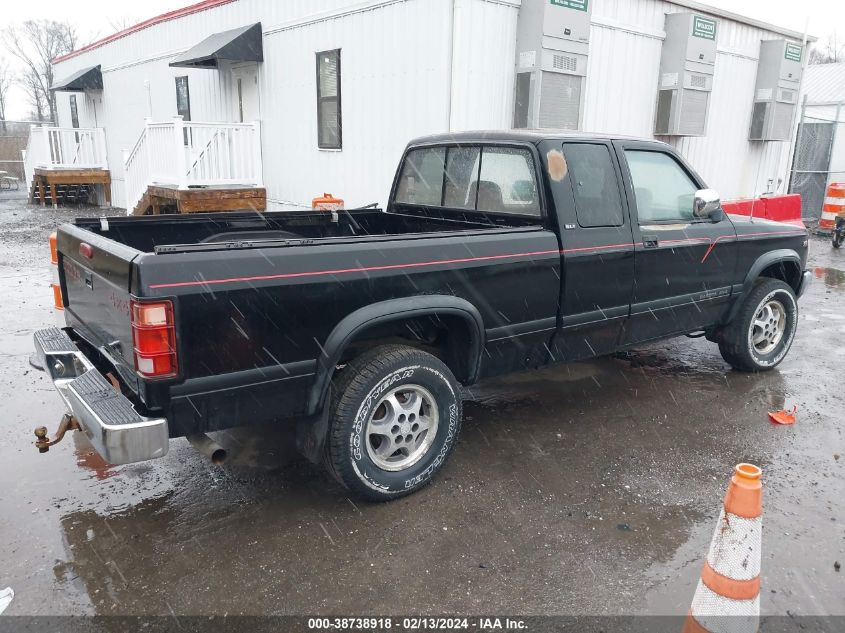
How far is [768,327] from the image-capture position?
18.9ft

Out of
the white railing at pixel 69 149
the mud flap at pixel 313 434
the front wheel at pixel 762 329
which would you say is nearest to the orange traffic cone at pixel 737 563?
the mud flap at pixel 313 434

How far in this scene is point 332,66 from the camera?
1054cm

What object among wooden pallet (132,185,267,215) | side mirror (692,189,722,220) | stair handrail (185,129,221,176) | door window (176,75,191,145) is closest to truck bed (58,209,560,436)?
side mirror (692,189,722,220)

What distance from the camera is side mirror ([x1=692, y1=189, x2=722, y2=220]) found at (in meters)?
4.64

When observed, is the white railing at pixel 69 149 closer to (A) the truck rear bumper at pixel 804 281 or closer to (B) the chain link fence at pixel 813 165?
(A) the truck rear bumper at pixel 804 281

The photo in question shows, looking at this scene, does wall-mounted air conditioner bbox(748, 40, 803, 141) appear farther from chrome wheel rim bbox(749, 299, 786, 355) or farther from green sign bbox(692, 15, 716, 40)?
chrome wheel rim bbox(749, 299, 786, 355)

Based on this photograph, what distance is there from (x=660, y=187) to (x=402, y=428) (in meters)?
2.71

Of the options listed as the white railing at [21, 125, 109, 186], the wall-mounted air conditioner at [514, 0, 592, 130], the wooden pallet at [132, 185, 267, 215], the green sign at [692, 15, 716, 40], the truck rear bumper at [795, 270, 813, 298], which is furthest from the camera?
the white railing at [21, 125, 109, 186]

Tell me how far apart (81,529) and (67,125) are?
79.6ft

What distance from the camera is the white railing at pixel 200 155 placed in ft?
37.6

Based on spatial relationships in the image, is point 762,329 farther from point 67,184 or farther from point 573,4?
point 67,184

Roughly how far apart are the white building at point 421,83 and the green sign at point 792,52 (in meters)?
0.21

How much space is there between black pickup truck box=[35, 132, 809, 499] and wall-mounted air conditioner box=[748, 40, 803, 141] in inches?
357

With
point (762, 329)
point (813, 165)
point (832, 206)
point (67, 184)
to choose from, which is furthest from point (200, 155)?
point (813, 165)
